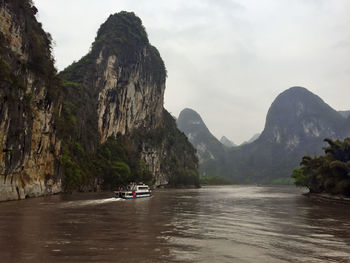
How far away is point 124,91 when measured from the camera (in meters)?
114

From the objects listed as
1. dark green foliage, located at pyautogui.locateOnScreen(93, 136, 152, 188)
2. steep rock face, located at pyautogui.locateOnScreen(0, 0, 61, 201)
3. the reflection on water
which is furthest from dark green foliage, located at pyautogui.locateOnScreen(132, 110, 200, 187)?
the reflection on water

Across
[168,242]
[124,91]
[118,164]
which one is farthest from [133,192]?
[124,91]

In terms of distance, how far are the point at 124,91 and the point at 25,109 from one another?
70278mm

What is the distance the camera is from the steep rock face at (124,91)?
97.6 metres

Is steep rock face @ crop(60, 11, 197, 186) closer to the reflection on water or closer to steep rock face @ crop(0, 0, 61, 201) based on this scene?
steep rock face @ crop(0, 0, 61, 201)

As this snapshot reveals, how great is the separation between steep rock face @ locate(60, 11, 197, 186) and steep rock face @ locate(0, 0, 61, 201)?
26330mm

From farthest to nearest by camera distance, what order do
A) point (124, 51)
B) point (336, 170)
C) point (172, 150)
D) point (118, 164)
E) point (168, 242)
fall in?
point (172, 150)
point (124, 51)
point (118, 164)
point (336, 170)
point (168, 242)

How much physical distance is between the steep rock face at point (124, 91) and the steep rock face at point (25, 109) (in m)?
26.3

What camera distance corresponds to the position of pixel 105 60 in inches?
4350

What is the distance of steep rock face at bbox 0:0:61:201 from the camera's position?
39438mm

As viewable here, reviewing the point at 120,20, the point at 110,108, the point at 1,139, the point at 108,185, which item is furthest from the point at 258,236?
the point at 120,20

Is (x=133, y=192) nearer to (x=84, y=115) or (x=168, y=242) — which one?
(x=168, y=242)

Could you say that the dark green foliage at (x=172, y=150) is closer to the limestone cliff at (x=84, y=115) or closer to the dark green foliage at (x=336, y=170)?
the limestone cliff at (x=84, y=115)

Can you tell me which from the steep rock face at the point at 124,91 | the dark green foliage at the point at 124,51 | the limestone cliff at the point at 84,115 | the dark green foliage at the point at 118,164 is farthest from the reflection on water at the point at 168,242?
the dark green foliage at the point at 124,51
